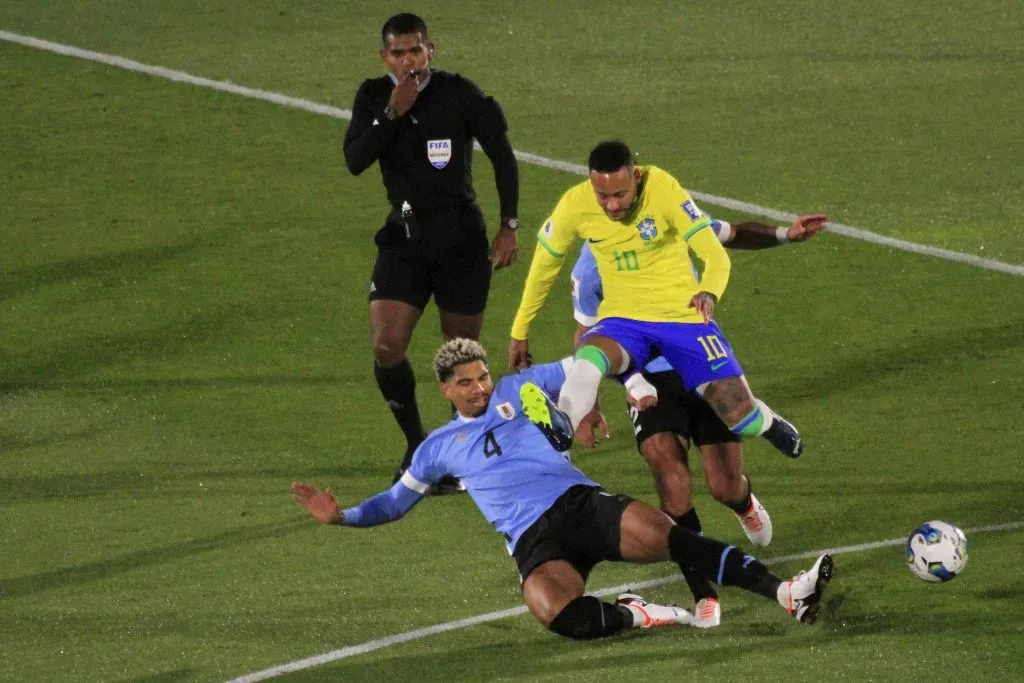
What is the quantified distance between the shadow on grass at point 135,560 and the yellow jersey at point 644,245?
1.78 m

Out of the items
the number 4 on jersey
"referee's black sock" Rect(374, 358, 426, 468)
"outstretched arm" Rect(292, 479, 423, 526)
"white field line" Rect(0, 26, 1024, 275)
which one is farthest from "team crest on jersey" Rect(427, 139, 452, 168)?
"white field line" Rect(0, 26, 1024, 275)

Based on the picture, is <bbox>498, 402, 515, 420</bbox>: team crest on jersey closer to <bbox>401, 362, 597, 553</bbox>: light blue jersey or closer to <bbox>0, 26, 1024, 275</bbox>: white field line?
<bbox>401, 362, 597, 553</bbox>: light blue jersey

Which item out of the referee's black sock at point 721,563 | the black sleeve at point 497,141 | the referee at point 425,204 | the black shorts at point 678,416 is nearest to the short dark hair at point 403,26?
the referee at point 425,204

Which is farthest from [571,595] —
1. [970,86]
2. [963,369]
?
[970,86]

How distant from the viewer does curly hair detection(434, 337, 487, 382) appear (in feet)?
31.6

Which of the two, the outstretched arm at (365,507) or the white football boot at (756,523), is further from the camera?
the white football boot at (756,523)

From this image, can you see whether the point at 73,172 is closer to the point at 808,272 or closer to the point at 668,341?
the point at 808,272

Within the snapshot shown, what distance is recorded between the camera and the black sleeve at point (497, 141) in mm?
11273

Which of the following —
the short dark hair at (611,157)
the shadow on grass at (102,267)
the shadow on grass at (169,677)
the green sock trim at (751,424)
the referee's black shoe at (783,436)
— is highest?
the short dark hair at (611,157)

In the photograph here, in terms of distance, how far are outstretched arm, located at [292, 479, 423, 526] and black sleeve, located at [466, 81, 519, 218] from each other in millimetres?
2220

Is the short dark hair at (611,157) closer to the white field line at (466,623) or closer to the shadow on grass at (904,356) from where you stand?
the white field line at (466,623)

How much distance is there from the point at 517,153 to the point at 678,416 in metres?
7.47

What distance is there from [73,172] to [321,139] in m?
2.06

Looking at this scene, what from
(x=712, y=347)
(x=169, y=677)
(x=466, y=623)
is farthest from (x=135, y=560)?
(x=712, y=347)
